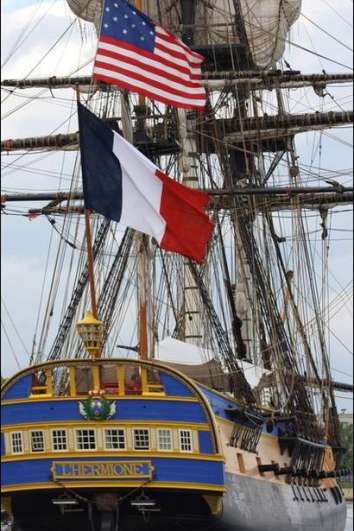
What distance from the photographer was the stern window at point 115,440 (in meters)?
37.2

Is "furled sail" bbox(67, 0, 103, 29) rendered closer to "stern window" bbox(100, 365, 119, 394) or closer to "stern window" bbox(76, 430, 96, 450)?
"stern window" bbox(100, 365, 119, 394)

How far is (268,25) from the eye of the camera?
6456cm

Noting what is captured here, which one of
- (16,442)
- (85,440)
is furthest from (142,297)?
(16,442)

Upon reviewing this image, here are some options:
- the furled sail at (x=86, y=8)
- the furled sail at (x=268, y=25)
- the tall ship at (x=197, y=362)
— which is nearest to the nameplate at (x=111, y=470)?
the tall ship at (x=197, y=362)

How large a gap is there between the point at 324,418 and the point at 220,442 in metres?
20.6

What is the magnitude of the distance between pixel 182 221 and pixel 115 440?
16.4ft

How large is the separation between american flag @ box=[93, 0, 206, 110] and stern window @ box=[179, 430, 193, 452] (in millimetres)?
7376

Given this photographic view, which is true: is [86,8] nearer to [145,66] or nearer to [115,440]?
[145,66]

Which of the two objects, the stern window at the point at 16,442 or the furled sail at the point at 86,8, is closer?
the stern window at the point at 16,442

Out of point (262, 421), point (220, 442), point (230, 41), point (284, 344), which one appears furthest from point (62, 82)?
point (220, 442)

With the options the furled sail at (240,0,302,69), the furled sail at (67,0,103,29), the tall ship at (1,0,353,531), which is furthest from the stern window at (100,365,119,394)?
the furled sail at (240,0,302,69)

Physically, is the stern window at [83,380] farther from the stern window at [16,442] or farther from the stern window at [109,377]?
the stern window at [16,442]

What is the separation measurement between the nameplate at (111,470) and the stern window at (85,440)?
0.34 metres

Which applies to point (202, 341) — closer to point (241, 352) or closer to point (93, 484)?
point (241, 352)
